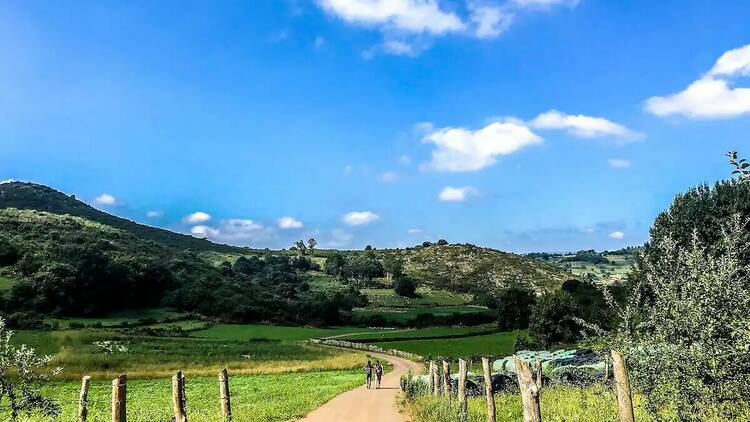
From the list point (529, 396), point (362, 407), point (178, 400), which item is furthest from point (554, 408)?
point (178, 400)

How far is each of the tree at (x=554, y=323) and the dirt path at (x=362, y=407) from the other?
33.4 m

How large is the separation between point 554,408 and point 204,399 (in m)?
25.7

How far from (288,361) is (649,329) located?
2477 inches

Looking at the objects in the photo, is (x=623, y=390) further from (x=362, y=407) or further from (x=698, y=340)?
(x=362, y=407)

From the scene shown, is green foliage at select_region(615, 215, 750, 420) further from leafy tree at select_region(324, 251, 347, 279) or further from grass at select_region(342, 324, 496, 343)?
leafy tree at select_region(324, 251, 347, 279)

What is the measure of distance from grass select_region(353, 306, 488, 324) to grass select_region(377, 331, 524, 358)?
1102 inches

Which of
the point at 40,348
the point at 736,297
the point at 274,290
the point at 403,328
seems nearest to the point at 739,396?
the point at 736,297

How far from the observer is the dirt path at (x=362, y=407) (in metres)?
23.9

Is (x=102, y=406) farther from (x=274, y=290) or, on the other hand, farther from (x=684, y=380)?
(x=274, y=290)

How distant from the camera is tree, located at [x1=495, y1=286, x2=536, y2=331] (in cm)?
10450

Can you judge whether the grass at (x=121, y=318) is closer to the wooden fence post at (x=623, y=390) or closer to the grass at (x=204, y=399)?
the grass at (x=204, y=399)

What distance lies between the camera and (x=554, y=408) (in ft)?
62.2

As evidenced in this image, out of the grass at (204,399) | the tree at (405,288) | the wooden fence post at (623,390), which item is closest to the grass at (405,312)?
the tree at (405,288)

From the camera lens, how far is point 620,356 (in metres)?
9.66
